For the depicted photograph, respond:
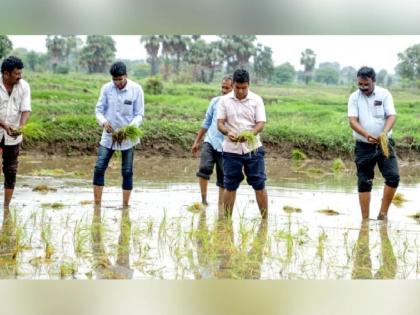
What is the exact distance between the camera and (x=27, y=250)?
5664mm

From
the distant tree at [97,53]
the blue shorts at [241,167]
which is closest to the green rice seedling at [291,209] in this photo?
the blue shorts at [241,167]

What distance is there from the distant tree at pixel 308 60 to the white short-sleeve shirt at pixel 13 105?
107 ft

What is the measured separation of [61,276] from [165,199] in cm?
404

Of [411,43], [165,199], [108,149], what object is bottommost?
[165,199]

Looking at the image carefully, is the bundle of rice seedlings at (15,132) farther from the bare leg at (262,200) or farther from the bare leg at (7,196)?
the bare leg at (262,200)

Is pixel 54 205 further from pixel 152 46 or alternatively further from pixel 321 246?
pixel 152 46

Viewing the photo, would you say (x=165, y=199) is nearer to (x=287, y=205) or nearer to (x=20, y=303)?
(x=287, y=205)

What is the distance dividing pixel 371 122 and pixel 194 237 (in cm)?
197

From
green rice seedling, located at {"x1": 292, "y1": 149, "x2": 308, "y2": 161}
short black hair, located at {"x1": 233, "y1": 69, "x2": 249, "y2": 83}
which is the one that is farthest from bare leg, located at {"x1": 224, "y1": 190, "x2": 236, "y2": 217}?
green rice seedling, located at {"x1": 292, "y1": 149, "x2": 308, "y2": 161}

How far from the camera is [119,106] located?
25.0ft

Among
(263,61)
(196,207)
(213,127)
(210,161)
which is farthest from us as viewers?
(263,61)

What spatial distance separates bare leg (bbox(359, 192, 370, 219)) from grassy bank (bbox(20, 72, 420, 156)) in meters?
5.74

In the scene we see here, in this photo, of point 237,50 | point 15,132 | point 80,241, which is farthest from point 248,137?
point 237,50

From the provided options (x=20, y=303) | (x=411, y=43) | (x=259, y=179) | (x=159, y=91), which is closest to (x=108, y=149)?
(x=259, y=179)
